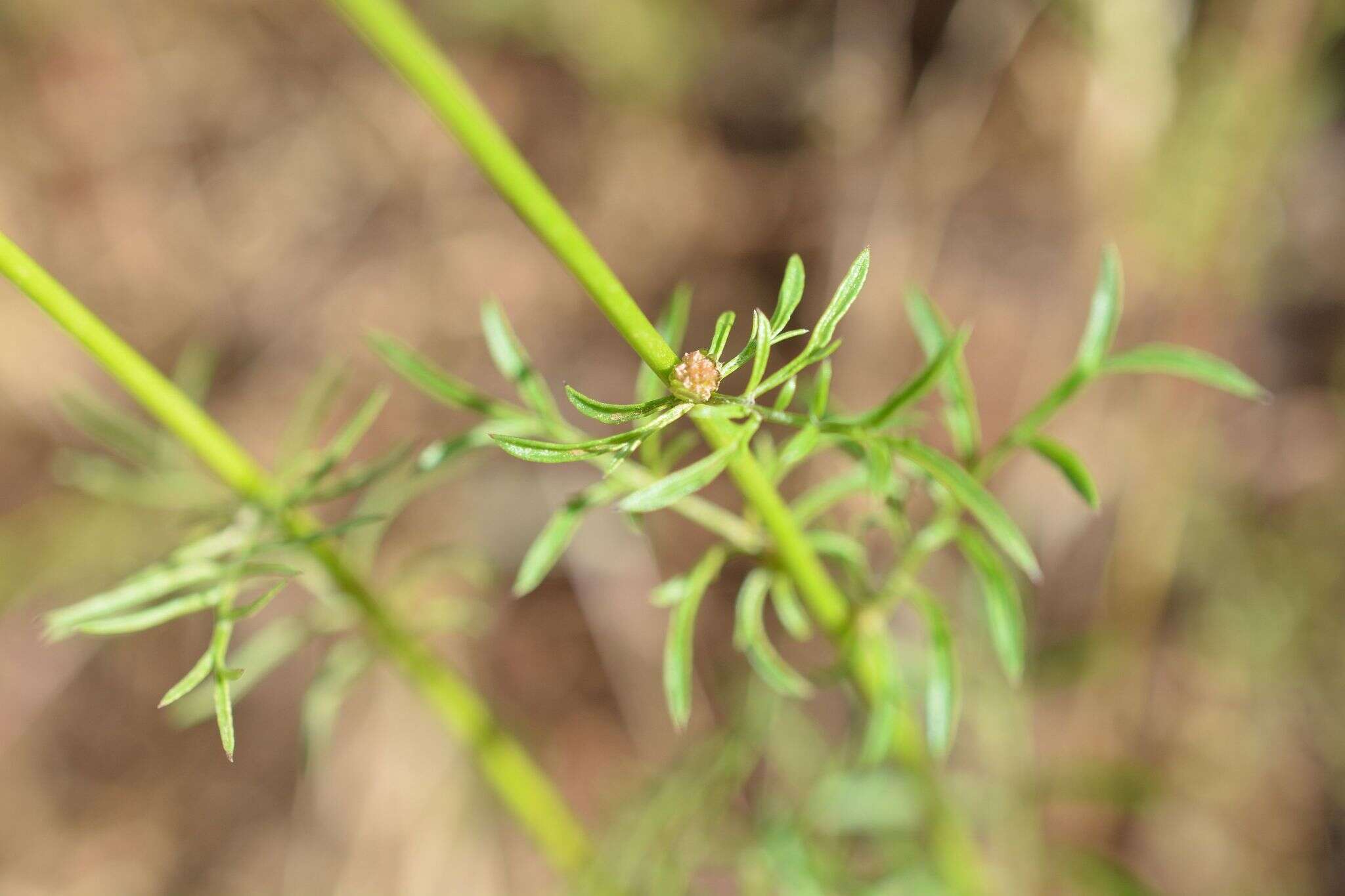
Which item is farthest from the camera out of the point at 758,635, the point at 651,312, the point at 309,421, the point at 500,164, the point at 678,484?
the point at 651,312

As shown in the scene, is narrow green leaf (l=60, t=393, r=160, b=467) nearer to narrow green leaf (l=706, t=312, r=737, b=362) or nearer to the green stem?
the green stem

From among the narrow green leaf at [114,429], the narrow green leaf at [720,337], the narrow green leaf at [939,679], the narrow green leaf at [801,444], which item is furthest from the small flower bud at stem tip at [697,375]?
the narrow green leaf at [114,429]

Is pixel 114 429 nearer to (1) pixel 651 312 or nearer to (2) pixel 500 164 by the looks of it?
(2) pixel 500 164

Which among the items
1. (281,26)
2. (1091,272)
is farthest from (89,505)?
(1091,272)

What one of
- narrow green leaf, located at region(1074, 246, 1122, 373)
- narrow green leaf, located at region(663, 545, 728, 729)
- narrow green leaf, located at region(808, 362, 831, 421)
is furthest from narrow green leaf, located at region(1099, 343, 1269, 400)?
narrow green leaf, located at region(663, 545, 728, 729)

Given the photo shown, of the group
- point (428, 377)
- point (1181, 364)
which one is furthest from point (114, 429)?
point (1181, 364)

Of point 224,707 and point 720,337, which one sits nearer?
point 720,337

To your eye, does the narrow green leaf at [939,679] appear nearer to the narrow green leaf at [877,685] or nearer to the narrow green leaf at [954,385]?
the narrow green leaf at [877,685]
